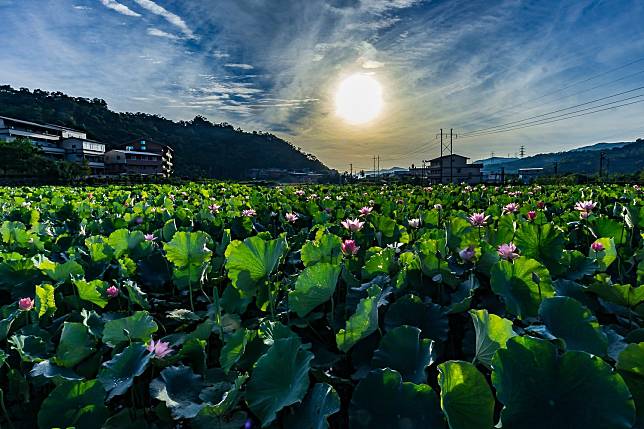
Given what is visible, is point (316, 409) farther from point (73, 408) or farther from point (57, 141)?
point (57, 141)

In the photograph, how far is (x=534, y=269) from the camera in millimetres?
1103

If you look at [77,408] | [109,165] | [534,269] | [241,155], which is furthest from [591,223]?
[241,155]

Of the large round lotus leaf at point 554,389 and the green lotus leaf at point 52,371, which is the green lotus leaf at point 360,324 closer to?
the large round lotus leaf at point 554,389

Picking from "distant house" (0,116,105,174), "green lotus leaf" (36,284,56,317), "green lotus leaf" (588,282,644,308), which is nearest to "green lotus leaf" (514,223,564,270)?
"green lotus leaf" (588,282,644,308)

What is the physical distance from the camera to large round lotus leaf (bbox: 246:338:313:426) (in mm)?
828

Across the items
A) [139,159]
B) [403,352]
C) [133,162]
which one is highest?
[139,159]

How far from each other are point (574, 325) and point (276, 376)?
27.2 inches

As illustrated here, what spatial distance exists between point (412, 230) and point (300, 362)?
6.38ft

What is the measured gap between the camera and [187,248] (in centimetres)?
161

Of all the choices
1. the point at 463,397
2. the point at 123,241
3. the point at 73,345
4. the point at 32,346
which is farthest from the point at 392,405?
the point at 123,241

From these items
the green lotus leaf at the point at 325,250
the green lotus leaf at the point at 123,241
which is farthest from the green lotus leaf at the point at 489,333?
the green lotus leaf at the point at 123,241

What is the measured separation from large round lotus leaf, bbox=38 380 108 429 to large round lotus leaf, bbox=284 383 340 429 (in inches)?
17.0

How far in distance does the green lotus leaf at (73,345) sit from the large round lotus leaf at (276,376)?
57cm

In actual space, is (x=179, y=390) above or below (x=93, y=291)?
below
